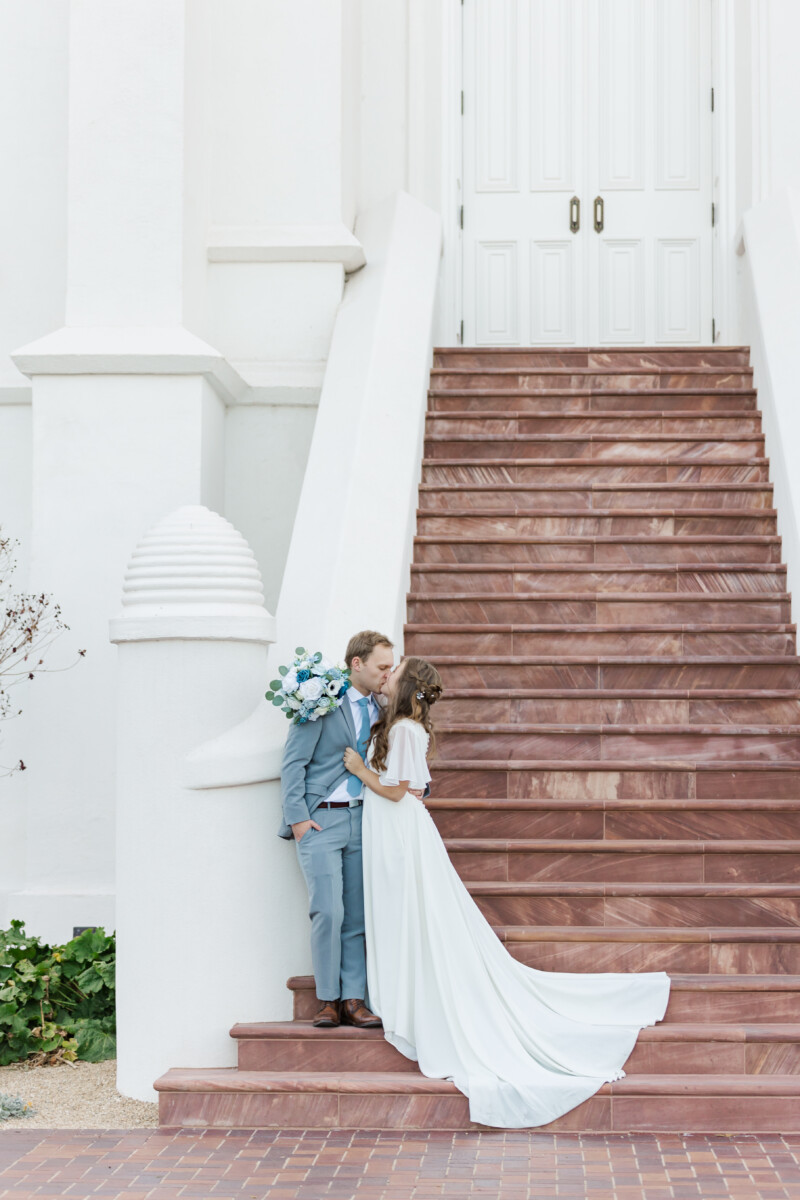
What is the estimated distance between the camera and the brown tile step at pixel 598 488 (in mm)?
7422

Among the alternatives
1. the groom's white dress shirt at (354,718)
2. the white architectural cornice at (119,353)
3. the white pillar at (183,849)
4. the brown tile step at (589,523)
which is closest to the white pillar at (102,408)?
the white architectural cornice at (119,353)

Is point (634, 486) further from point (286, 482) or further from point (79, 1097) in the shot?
point (79, 1097)

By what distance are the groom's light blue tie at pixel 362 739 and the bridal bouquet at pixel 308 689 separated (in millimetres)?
92

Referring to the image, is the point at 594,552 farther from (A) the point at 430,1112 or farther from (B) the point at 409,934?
(A) the point at 430,1112

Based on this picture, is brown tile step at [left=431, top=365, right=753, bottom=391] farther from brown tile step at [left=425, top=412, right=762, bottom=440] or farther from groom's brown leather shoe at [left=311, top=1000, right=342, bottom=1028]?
groom's brown leather shoe at [left=311, top=1000, right=342, bottom=1028]

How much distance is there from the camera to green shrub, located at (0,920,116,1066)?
558cm

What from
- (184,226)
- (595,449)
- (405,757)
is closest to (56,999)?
(405,757)

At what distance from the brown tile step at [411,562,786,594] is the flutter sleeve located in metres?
2.26

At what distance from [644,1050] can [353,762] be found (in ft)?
4.45

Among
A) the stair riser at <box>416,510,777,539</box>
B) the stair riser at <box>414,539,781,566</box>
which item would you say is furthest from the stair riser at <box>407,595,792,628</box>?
the stair riser at <box>416,510,777,539</box>

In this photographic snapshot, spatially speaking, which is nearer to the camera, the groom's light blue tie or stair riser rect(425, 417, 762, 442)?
the groom's light blue tie

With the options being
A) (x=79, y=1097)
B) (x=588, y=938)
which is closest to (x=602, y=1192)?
(x=588, y=938)

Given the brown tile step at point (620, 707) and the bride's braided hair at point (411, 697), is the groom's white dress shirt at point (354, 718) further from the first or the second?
the brown tile step at point (620, 707)

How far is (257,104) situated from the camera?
8.17 meters
